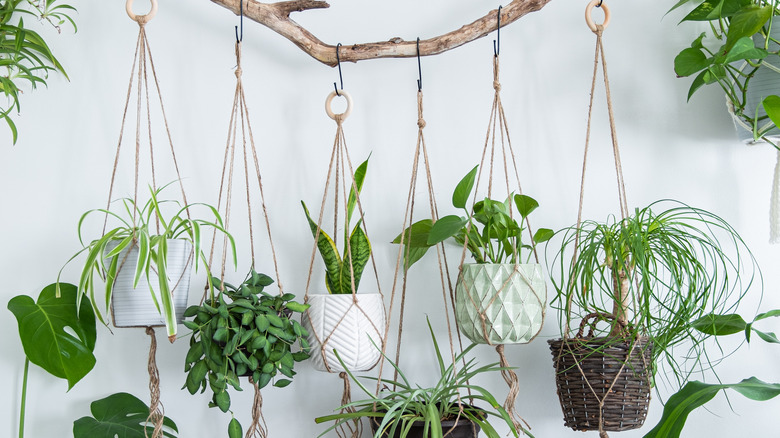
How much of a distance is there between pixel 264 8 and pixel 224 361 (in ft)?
2.44

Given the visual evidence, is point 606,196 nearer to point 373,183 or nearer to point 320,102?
point 373,183

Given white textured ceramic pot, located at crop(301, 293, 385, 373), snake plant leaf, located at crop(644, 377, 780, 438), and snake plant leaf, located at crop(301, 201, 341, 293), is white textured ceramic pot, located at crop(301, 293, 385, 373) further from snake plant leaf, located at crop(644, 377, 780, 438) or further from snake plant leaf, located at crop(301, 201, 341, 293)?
snake plant leaf, located at crop(644, 377, 780, 438)

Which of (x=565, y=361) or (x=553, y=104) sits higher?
(x=553, y=104)

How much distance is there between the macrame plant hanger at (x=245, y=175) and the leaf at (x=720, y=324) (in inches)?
32.9

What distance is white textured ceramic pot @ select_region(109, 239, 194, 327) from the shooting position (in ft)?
3.68

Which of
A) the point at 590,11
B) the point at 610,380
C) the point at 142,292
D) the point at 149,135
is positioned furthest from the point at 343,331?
the point at 590,11

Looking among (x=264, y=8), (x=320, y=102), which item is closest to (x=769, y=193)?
(x=320, y=102)

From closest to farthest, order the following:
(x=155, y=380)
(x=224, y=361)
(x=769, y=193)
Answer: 1. (x=224, y=361)
2. (x=155, y=380)
3. (x=769, y=193)

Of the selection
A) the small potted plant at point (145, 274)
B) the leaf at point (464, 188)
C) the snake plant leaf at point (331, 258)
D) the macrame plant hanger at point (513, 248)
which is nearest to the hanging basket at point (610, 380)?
the macrame plant hanger at point (513, 248)

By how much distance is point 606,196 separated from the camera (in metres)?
1.38

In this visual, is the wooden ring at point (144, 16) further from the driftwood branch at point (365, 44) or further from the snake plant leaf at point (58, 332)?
the snake plant leaf at point (58, 332)

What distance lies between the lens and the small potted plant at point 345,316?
1.18 meters

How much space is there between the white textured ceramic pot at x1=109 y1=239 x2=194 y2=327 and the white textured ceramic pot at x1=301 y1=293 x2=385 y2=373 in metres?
0.26

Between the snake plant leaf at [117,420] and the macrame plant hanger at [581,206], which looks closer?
the macrame plant hanger at [581,206]
